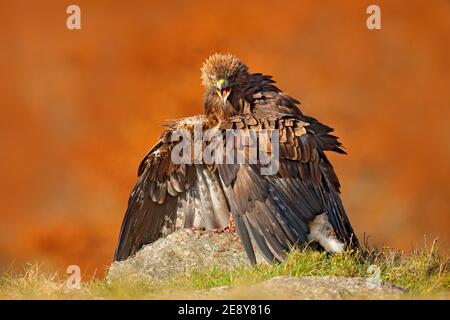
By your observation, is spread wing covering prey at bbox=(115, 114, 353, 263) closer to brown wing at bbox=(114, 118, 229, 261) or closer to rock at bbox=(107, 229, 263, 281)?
brown wing at bbox=(114, 118, 229, 261)

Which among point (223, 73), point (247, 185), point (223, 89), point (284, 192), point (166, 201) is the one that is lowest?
point (166, 201)

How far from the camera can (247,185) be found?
1023cm

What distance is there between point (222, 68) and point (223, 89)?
292 millimetres

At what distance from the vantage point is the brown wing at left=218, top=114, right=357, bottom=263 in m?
9.91

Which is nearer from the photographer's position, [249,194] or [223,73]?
[249,194]

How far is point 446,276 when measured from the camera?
9219 millimetres

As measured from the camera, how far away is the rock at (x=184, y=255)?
34.4ft

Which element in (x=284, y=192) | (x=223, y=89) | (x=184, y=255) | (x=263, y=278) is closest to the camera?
(x=263, y=278)

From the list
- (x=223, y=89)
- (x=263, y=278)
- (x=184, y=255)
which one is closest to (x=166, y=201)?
(x=184, y=255)

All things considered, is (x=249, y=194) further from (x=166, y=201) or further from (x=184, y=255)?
(x=166, y=201)

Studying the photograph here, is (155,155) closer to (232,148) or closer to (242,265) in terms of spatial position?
(232,148)

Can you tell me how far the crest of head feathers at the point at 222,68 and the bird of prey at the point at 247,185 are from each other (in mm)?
14
